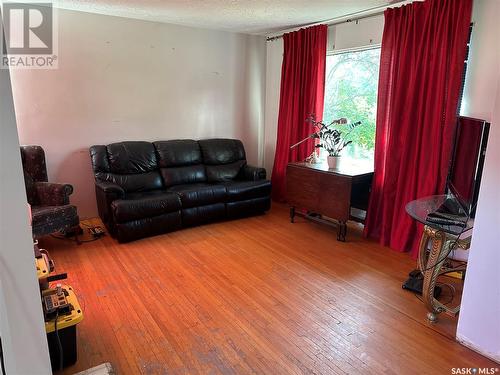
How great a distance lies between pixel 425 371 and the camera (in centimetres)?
179

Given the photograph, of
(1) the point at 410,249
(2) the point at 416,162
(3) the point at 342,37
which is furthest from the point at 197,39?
(1) the point at 410,249

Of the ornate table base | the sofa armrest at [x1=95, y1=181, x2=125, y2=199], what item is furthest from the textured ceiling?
the ornate table base

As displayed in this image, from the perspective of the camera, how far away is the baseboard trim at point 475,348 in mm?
1851

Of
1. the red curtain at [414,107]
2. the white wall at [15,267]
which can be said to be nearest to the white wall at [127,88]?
the red curtain at [414,107]

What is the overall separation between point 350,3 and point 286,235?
7.72ft

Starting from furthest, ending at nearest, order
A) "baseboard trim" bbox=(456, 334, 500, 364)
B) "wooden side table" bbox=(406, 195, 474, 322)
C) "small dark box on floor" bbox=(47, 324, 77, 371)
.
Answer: "wooden side table" bbox=(406, 195, 474, 322)
"baseboard trim" bbox=(456, 334, 500, 364)
"small dark box on floor" bbox=(47, 324, 77, 371)

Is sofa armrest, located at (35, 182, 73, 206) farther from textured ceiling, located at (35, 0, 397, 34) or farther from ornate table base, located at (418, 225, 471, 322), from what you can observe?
ornate table base, located at (418, 225, 471, 322)

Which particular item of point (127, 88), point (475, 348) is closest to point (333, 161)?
point (475, 348)

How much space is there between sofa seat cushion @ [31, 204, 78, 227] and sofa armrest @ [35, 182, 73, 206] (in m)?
0.11

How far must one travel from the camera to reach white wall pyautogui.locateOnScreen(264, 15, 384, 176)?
11.4 feet

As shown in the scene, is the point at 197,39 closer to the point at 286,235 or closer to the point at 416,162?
the point at 286,235

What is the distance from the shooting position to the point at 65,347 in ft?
5.75

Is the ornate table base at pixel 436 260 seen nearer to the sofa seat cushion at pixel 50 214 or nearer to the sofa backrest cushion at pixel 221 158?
the sofa backrest cushion at pixel 221 158

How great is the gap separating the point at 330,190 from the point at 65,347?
2.63 meters
